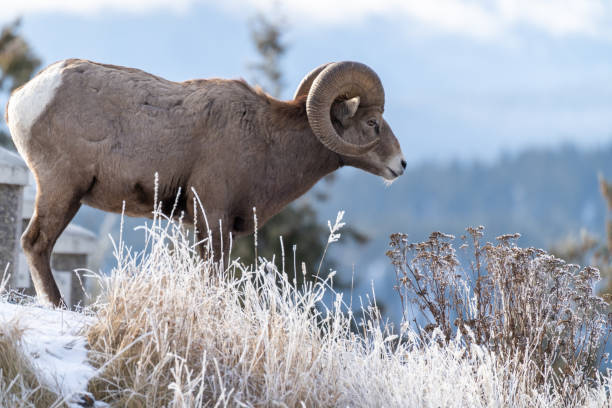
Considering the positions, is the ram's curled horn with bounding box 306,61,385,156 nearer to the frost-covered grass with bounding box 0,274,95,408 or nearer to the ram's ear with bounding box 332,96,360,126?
the ram's ear with bounding box 332,96,360,126

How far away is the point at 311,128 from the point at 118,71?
62.0 inches

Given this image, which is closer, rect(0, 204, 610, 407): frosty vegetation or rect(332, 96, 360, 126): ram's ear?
rect(0, 204, 610, 407): frosty vegetation

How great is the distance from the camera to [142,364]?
15.2ft

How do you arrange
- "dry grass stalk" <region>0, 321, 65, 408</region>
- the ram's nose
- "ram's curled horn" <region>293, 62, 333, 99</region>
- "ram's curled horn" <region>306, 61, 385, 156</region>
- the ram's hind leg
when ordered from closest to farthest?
"dry grass stalk" <region>0, 321, 65, 408</region> < the ram's hind leg < "ram's curled horn" <region>306, 61, 385, 156</region> < the ram's nose < "ram's curled horn" <region>293, 62, 333, 99</region>

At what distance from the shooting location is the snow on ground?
14.6 feet

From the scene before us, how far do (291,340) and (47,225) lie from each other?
2277 mm

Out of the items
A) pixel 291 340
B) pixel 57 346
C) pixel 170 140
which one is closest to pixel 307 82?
pixel 170 140

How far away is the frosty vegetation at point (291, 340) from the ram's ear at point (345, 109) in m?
1.09

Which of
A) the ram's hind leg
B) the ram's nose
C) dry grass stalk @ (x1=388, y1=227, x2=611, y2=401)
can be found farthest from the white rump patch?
dry grass stalk @ (x1=388, y1=227, x2=611, y2=401)

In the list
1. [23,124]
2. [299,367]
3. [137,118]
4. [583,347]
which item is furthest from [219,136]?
[583,347]

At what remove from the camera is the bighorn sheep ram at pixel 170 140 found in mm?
6164

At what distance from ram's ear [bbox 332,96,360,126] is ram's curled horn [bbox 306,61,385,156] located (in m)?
0.08

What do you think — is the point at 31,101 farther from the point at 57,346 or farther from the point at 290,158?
the point at 57,346

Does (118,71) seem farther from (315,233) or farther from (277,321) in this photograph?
(315,233)
